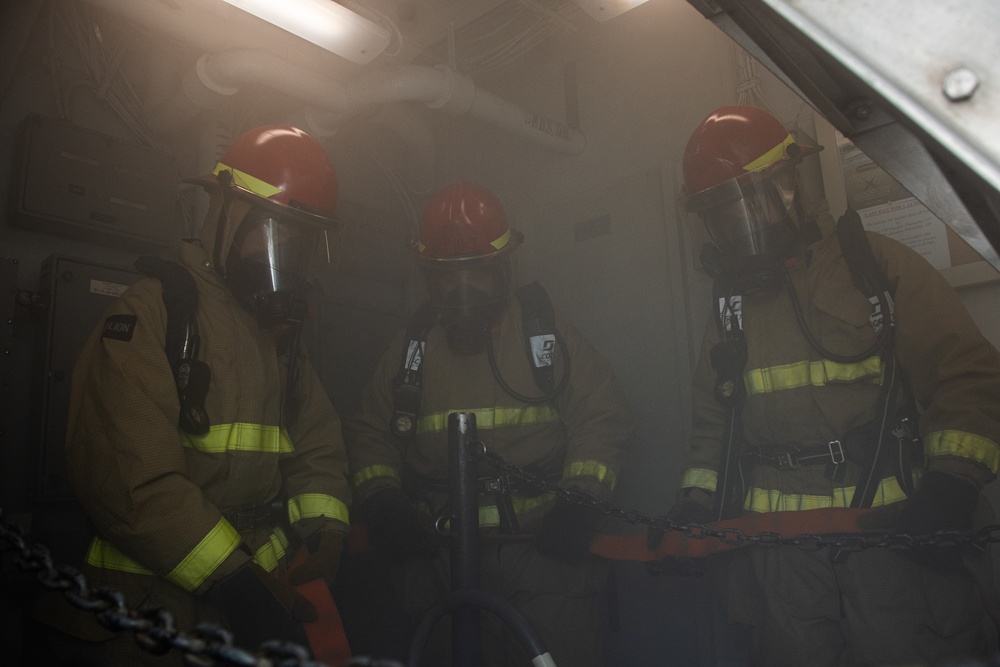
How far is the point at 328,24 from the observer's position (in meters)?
3.40

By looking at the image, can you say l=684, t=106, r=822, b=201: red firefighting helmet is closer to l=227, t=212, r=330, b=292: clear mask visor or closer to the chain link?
l=227, t=212, r=330, b=292: clear mask visor

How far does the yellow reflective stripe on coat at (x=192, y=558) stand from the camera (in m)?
2.24

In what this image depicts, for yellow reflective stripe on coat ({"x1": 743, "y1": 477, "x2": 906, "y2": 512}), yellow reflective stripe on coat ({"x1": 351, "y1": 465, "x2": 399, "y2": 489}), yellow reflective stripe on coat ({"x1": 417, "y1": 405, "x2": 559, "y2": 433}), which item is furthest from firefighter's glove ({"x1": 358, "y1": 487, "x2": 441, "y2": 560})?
yellow reflective stripe on coat ({"x1": 743, "y1": 477, "x2": 906, "y2": 512})

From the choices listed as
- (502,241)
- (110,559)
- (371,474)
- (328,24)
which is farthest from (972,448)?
(328,24)

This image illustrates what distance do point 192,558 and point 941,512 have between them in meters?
2.28

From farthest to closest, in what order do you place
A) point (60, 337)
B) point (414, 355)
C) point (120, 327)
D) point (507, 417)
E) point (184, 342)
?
point (414, 355)
point (507, 417)
point (60, 337)
point (184, 342)
point (120, 327)

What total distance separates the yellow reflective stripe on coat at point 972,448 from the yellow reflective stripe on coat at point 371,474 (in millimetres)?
2140

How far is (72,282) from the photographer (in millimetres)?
3301

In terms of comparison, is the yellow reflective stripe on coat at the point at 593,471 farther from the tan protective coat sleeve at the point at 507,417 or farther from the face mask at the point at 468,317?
the face mask at the point at 468,317

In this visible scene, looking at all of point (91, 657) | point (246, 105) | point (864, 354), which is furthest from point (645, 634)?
point (246, 105)

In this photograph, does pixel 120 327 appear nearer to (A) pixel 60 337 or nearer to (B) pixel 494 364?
(A) pixel 60 337

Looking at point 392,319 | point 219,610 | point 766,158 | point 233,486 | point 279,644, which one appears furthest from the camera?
point 392,319

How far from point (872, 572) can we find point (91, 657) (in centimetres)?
238

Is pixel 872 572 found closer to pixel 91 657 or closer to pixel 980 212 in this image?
pixel 980 212
